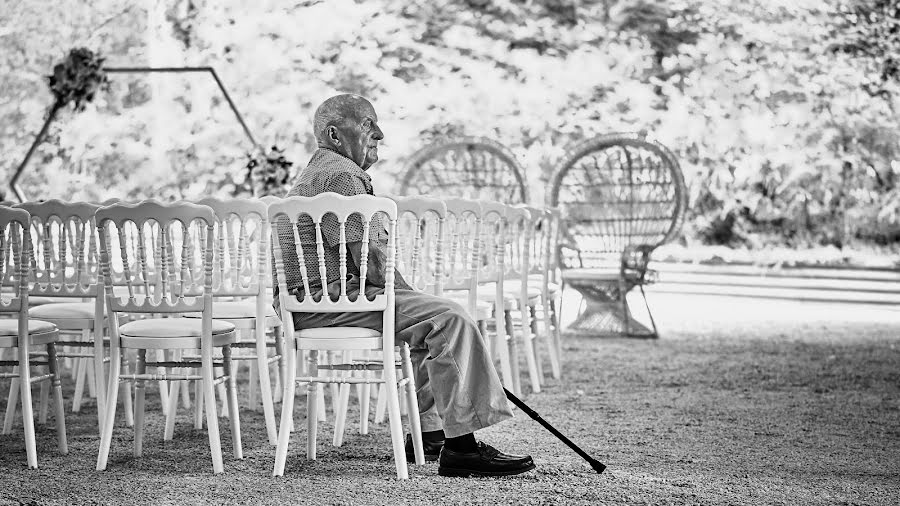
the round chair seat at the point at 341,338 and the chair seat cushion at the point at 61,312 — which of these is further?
the chair seat cushion at the point at 61,312

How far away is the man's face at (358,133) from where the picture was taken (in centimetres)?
337

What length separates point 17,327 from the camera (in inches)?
134

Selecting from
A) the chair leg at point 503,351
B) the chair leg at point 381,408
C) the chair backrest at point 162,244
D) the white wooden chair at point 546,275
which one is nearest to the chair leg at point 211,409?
the chair backrest at point 162,244

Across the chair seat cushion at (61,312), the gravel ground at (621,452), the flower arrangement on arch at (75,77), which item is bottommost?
the gravel ground at (621,452)

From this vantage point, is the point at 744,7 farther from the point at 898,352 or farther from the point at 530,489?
the point at 530,489

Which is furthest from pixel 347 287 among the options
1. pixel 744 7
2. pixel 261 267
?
pixel 744 7

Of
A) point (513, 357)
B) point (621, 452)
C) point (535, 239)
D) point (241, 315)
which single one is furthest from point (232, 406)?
point (535, 239)

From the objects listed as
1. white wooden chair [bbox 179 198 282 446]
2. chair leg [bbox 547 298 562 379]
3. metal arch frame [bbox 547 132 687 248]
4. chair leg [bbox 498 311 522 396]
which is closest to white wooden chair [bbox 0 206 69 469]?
white wooden chair [bbox 179 198 282 446]

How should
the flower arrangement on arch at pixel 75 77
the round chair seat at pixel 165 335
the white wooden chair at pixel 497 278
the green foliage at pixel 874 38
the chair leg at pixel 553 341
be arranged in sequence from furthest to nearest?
1. the green foliage at pixel 874 38
2. the flower arrangement on arch at pixel 75 77
3. the chair leg at pixel 553 341
4. the white wooden chair at pixel 497 278
5. the round chair seat at pixel 165 335

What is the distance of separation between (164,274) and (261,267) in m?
0.31

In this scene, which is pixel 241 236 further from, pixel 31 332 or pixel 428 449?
pixel 428 449

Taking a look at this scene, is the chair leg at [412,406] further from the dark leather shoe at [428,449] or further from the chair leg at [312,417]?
the chair leg at [312,417]

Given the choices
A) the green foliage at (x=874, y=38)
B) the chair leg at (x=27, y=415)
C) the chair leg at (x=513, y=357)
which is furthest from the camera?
the green foliage at (x=874, y=38)

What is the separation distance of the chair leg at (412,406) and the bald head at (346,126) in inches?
23.2
